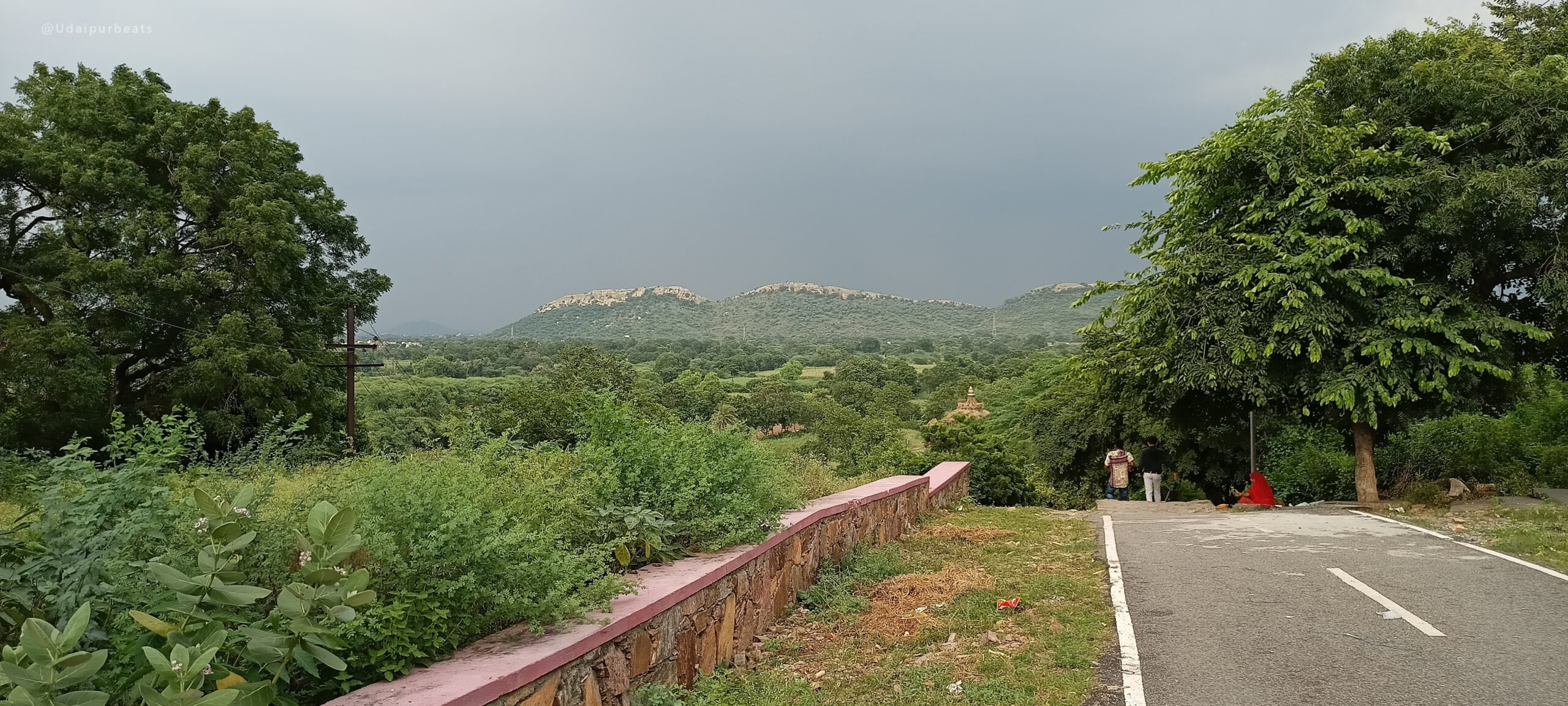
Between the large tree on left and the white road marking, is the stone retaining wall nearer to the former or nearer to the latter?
the white road marking

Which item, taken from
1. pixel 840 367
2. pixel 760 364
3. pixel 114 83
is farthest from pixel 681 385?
pixel 760 364

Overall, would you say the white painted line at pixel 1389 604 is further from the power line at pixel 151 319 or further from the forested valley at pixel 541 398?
the power line at pixel 151 319

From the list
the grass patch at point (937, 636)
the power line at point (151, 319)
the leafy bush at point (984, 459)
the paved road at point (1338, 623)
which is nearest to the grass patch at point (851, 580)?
the grass patch at point (937, 636)

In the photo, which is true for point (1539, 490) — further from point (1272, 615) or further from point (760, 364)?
point (760, 364)

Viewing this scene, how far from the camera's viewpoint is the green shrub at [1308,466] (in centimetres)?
2128

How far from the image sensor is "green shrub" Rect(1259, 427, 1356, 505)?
21.3 metres

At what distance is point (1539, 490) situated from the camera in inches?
629

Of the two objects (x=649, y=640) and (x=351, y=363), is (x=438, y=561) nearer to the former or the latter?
(x=649, y=640)

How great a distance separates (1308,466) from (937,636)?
62.1 feet

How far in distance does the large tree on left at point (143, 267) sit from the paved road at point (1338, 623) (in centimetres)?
2849

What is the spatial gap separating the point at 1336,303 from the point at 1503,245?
9.11 ft

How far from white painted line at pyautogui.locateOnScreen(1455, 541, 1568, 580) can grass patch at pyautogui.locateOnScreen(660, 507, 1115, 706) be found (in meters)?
4.10

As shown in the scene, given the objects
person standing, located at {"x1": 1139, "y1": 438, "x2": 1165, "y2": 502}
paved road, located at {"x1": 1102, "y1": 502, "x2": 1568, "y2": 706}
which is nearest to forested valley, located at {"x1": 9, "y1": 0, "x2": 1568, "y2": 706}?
person standing, located at {"x1": 1139, "y1": 438, "x2": 1165, "y2": 502}

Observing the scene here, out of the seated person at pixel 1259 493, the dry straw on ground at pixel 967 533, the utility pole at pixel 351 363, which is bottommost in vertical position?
the seated person at pixel 1259 493
